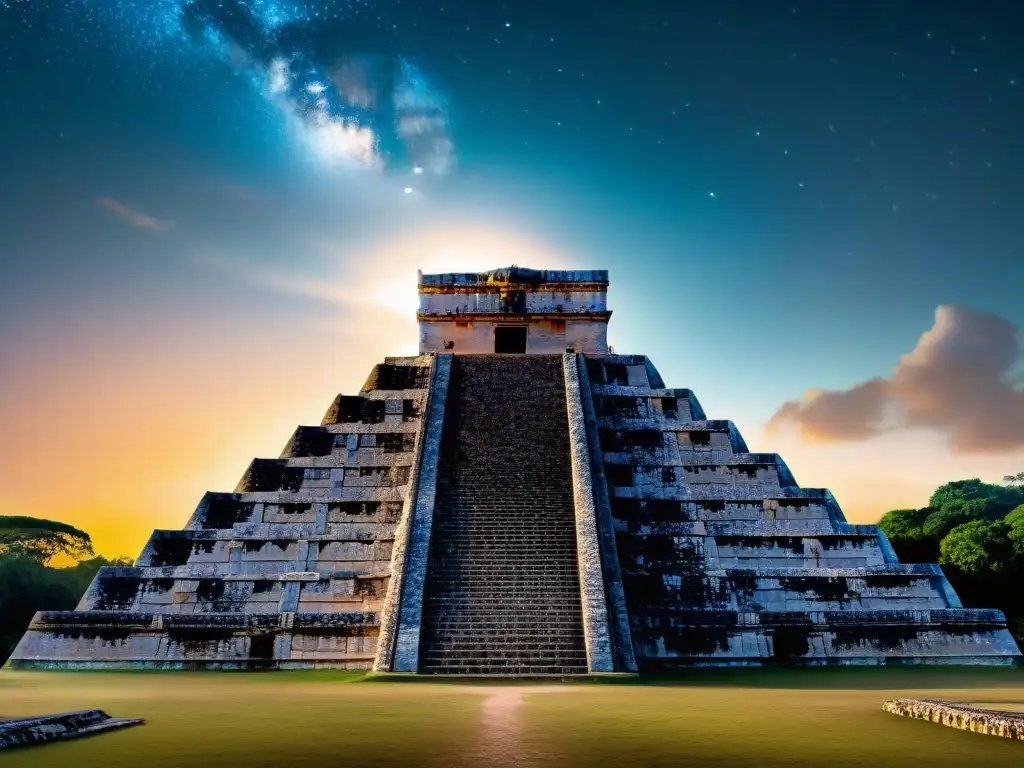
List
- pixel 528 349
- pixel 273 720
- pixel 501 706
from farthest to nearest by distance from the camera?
pixel 528 349 < pixel 501 706 < pixel 273 720

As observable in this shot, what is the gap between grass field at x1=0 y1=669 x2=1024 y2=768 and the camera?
4422 mm

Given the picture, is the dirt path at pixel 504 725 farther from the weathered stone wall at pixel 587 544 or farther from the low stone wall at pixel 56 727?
the low stone wall at pixel 56 727

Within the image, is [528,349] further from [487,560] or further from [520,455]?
[487,560]

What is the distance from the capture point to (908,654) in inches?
440

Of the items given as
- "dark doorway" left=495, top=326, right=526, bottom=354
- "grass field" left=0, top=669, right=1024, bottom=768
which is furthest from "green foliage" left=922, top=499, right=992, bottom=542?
"grass field" left=0, top=669, right=1024, bottom=768

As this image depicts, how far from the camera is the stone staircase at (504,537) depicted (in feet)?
31.7

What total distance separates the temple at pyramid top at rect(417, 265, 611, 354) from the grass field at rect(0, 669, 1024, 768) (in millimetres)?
12431

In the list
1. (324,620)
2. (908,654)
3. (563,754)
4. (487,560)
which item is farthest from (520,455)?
(563,754)

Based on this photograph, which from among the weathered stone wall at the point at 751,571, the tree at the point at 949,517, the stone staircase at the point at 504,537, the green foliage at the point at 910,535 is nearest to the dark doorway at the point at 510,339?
the stone staircase at the point at 504,537

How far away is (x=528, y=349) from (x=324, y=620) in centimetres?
1119

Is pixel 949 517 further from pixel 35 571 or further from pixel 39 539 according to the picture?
pixel 39 539

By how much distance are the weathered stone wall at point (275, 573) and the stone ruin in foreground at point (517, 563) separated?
32 millimetres

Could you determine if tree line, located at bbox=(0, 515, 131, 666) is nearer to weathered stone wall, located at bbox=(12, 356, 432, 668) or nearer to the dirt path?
weathered stone wall, located at bbox=(12, 356, 432, 668)

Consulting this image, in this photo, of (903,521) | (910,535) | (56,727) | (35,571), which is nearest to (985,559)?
(910,535)
